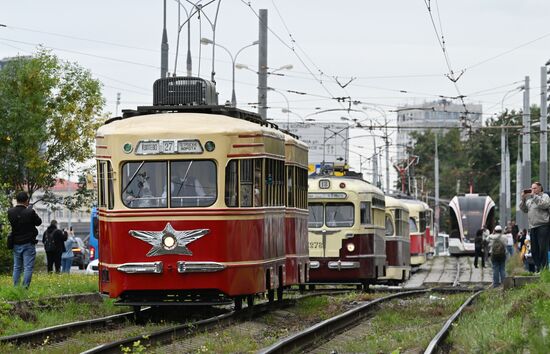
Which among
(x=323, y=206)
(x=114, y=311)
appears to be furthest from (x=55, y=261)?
(x=114, y=311)

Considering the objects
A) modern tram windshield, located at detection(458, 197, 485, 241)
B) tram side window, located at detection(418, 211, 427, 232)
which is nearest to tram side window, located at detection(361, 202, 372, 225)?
tram side window, located at detection(418, 211, 427, 232)

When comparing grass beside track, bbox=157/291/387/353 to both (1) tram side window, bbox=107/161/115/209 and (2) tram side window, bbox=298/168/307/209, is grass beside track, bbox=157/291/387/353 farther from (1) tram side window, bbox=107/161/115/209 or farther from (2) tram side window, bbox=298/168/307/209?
(1) tram side window, bbox=107/161/115/209

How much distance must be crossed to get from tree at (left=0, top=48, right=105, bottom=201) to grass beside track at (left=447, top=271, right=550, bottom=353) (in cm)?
2316

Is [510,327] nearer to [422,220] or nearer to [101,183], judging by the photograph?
[101,183]

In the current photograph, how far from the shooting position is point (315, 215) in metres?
30.1

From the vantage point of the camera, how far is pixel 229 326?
721 inches

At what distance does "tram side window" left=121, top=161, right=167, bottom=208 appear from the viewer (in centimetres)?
1875

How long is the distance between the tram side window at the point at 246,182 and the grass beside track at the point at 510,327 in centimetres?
331

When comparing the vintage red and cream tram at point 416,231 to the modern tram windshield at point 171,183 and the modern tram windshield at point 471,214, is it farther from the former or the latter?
the modern tram windshield at point 171,183

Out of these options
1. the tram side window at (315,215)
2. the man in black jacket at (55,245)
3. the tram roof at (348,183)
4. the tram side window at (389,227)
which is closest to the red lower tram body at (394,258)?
the tram side window at (389,227)

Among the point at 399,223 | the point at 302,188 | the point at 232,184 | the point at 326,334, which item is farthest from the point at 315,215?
the point at 326,334

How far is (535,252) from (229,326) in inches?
314

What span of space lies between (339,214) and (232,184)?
38.0 ft

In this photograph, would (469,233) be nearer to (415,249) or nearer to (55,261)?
(415,249)
